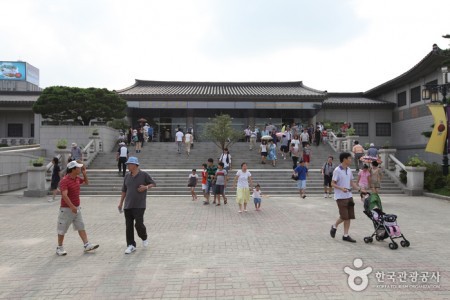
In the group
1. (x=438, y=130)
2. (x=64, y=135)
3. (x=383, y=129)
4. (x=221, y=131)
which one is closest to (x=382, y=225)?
(x=438, y=130)

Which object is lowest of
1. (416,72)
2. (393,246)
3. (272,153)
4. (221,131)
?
(393,246)

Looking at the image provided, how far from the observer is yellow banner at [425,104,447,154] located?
15.4m

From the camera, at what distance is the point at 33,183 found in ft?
48.4

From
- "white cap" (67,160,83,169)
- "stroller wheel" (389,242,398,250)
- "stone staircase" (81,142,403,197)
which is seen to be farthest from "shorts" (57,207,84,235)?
"stone staircase" (81,142,403,197)

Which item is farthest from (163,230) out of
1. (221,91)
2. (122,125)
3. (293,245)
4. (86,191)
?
(221,91)

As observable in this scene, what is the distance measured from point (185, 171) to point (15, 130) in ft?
75.4

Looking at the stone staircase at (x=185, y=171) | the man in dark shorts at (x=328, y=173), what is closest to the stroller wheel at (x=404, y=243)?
the man in dark shorts at (x=328, y=173)

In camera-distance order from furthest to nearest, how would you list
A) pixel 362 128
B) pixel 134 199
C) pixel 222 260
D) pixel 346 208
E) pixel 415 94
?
pixel 362 128, pixel 415 94, pixel 346 208, pixel 134 199, pixel 222 260

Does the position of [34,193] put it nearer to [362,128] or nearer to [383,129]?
[362,128]

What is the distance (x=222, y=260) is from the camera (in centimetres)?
575

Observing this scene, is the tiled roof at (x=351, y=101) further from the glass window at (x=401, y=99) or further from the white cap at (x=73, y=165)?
the white cap at (x=73, y=165)

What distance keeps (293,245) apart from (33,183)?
39.9 feet

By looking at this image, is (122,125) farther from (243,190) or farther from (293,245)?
(293,245)

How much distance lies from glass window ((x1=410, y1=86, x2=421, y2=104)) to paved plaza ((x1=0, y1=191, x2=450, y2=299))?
2041 cm
